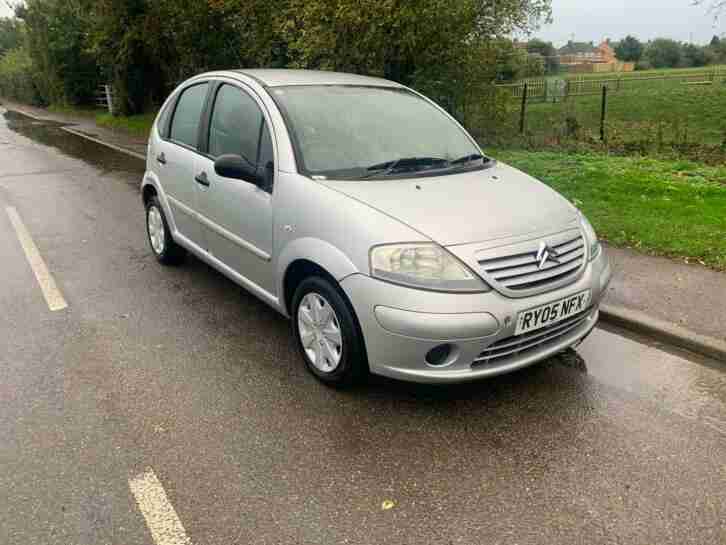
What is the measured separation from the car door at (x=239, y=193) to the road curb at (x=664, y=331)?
2.58m

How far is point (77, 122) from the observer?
79.8 ft

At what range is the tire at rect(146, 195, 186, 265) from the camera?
226 inches

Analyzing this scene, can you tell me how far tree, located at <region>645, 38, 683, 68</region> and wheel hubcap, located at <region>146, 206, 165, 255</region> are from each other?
74754mm

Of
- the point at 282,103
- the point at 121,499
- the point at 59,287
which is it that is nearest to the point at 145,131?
the point at 59,287

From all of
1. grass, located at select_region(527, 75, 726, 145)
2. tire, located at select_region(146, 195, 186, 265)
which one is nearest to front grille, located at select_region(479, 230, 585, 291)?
tire, located at select_region(146, 195, 186, 265)

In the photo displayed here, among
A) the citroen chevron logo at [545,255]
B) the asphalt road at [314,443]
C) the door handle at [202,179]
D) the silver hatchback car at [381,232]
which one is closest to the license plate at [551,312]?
the silver hatchback car at [381,232]

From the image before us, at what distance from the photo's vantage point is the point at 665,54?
231 ft

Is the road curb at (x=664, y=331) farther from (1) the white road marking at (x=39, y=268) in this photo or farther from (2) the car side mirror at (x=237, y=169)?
(1) the white road marking at (x=39, y=268)

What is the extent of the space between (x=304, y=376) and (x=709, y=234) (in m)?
4.48

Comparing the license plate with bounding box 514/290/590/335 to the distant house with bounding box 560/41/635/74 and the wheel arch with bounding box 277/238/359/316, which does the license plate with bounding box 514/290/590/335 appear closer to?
the wheel arch with bounding box 277/238/359/316

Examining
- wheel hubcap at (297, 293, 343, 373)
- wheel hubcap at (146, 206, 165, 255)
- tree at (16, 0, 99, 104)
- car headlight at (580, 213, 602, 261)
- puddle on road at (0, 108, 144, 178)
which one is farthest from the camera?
tree at (16, 0, 99, 104)

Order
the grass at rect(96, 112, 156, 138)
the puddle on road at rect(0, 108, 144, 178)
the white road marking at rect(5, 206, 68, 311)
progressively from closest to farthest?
the white road marking at rect(5, 206, 68, 311) → the puddle on road at rect(0, 108, 144, 178) → the grass at rect(96, 112, 156, 138)

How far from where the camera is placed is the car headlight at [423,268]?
3107 mm

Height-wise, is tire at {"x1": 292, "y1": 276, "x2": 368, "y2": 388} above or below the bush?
below
